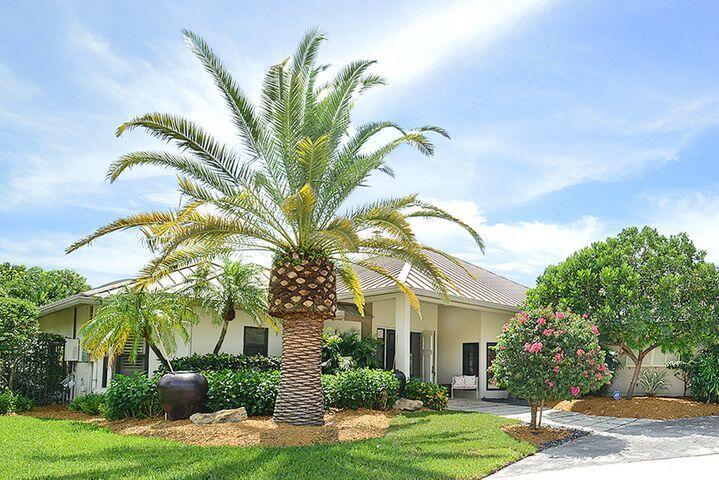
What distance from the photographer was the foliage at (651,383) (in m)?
17.9

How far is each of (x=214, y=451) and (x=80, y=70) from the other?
703 centimetres

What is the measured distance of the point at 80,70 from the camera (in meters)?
11.2

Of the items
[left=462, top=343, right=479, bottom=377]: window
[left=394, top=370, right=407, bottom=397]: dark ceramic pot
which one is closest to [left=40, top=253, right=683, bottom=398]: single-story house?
[left=462, top=343, right=479, bottom=377]: window

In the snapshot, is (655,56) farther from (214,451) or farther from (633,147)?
(214,451)

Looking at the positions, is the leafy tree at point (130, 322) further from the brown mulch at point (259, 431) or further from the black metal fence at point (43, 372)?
the black metal fence at point (43, 372)

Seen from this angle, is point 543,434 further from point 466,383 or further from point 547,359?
point 466,383

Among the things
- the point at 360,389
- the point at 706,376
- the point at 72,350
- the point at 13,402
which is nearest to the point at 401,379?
the point at 360,389

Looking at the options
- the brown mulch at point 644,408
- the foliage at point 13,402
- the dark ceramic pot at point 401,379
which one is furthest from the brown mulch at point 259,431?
the brown mulch at point 644,408

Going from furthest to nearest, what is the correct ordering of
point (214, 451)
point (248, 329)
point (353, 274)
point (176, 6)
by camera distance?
point (248, 329), point (353, 274), point (176, 6), point (214, 451)

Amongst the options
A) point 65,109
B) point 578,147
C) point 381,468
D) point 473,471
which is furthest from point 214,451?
point 578,147

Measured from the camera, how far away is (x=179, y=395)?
12.5 m

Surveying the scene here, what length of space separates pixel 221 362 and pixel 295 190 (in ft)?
20.8

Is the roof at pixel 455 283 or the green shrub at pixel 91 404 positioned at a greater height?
the roof at pixel 455 283

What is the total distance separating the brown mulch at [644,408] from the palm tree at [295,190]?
6353 millimetres
